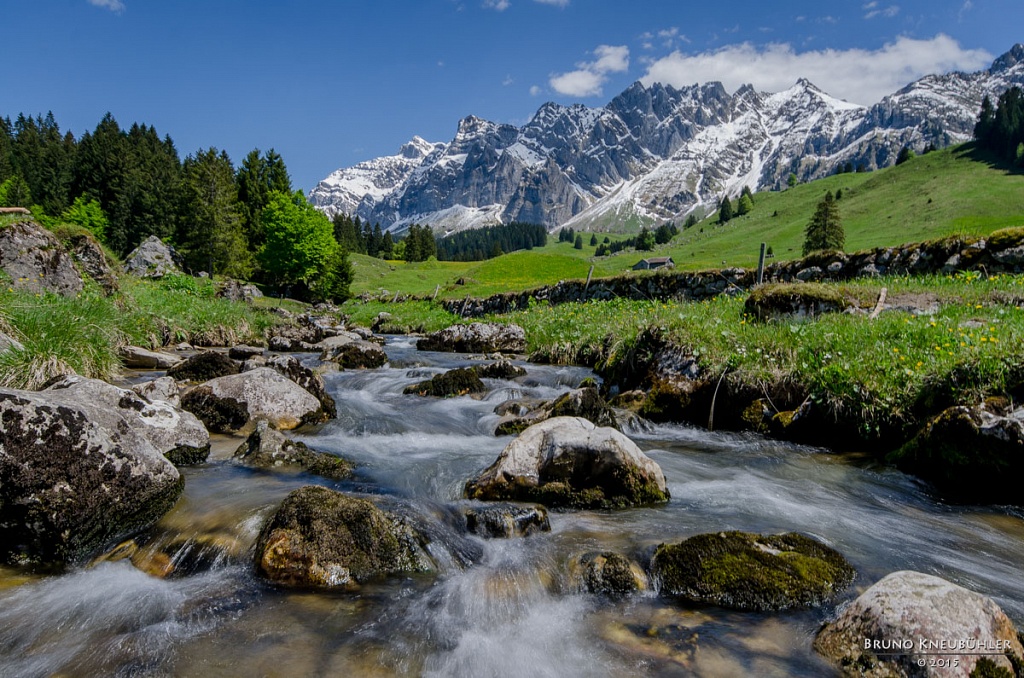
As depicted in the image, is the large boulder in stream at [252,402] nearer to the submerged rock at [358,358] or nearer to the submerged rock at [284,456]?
the submerged rock at [284,456]

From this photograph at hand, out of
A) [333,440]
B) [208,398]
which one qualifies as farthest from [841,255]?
[208,398]

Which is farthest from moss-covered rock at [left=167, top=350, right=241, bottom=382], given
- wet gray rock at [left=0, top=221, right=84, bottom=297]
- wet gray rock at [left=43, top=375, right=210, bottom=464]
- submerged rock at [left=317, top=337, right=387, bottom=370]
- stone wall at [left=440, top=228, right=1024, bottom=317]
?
stone wall at [left=440, top=228, right=1024, bottom=317]

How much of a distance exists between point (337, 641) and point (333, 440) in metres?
5.27

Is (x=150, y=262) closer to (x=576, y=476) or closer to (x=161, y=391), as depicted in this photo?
(x=161, y=391)

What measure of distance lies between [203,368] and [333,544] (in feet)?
28.1

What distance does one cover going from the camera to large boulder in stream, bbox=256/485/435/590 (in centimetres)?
406

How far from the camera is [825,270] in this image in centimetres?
1861

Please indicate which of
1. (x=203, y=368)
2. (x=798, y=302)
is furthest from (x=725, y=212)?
(x=203, y=368)

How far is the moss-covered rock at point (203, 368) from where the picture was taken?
35.7 ft

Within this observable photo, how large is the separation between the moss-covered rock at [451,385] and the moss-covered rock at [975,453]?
27.1 feet

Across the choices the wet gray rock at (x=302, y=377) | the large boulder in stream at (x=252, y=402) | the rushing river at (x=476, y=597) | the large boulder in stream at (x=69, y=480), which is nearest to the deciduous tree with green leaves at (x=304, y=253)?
the wet gray rock at (x=302, y=377)

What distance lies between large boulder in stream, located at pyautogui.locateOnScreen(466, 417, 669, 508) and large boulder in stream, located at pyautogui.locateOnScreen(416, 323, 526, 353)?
46.5 feet

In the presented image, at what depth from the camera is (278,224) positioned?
173 feet

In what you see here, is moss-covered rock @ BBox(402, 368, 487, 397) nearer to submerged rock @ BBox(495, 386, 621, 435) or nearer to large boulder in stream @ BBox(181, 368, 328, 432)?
large boulder in stream @ BBox(181, 368, 328, 432)
